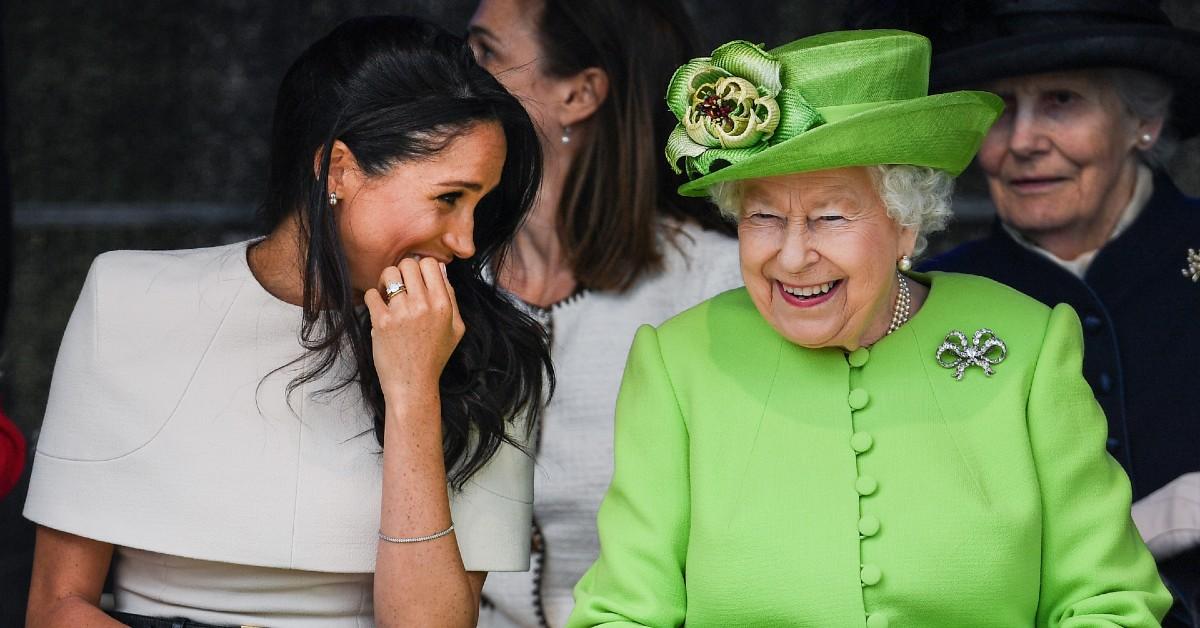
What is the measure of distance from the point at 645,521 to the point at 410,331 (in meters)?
0.56

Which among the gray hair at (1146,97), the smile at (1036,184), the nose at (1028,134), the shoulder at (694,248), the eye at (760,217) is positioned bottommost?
the shoulder at (694,248)

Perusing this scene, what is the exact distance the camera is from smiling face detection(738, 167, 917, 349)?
289cm

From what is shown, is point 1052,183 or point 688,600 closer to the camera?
point 688,600

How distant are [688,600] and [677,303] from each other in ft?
4.46

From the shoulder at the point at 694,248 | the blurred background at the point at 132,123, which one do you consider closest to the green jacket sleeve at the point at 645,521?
the shoulder at the point at 694,248

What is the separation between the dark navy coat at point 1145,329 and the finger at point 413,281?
5.17ft

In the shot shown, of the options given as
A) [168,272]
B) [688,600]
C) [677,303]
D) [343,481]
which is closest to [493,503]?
[343,481]

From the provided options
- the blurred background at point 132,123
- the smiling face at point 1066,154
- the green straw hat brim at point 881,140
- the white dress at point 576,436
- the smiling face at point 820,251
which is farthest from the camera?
the blurred background at point 132,123

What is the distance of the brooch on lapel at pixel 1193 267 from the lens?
12.4ft

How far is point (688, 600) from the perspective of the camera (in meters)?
2.94

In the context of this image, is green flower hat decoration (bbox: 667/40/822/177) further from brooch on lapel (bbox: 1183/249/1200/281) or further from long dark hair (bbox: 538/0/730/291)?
brooch on lapel (bbox: 1183/249/1200/281)

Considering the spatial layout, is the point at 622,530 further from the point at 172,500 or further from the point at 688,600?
the point at 172,500

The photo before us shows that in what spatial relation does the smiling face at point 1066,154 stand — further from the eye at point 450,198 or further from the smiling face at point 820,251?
the eye at point 450,198

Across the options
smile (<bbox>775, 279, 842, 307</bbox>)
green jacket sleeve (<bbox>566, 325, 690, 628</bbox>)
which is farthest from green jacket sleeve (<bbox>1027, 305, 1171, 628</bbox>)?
green jacket sleeve (<bbox>566, 325, 690, 628</bbox>)
